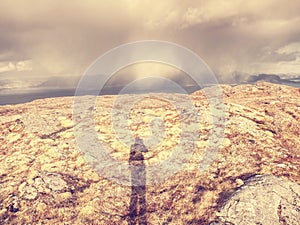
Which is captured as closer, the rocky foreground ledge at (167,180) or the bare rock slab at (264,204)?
the bare rock slab at (264,204)

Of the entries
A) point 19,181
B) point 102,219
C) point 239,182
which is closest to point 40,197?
point 19,181

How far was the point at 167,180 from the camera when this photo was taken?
15039mm

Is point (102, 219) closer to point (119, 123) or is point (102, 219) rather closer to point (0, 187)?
point (0, 187)

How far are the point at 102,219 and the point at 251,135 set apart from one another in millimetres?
11183

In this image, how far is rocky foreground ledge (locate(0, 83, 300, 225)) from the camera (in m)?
12.3

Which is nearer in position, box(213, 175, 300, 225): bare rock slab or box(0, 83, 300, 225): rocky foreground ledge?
box(213, 175, 300, 225): bare rock slab

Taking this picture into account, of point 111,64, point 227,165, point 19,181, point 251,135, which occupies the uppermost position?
Answer: point 111,64

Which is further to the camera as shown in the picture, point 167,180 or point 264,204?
point 167,180

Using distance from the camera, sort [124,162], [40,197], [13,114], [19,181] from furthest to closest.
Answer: [13,114], [124,162], [19,181], [40,197]

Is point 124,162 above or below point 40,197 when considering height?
above

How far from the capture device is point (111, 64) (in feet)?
54.5

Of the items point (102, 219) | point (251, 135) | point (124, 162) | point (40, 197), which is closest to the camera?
point (102, 219)

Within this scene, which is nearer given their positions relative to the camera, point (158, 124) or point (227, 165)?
point (227, 165)

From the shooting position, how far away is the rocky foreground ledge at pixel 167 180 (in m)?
12.3
